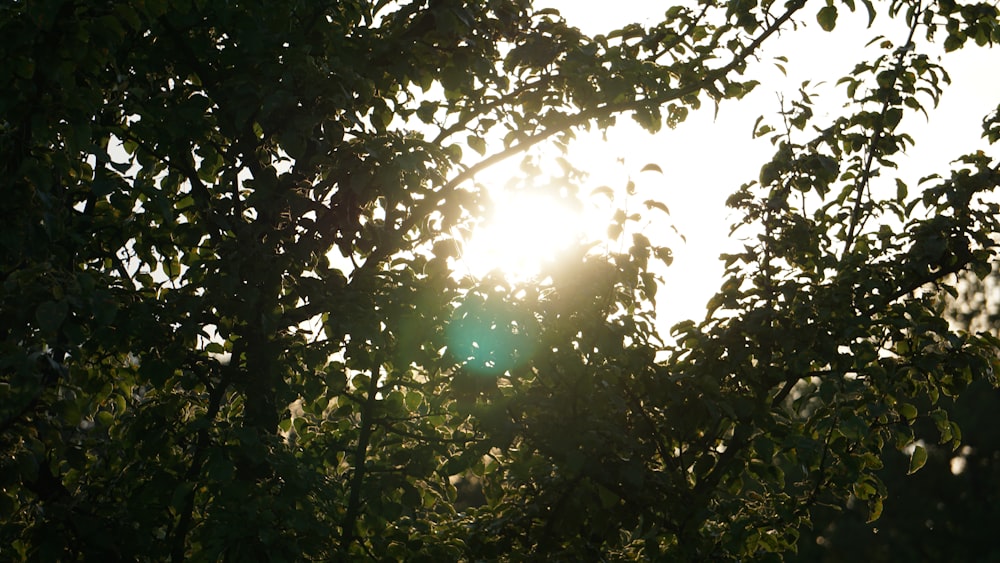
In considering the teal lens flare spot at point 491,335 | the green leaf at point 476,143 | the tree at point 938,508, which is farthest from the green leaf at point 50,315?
the tree at point 938,508

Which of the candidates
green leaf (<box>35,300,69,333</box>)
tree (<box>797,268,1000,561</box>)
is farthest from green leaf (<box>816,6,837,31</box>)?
tree (<box>797,268,1000,561</box>)

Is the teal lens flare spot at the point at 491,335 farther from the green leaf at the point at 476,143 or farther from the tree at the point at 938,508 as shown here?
the tree at the point at 938,508

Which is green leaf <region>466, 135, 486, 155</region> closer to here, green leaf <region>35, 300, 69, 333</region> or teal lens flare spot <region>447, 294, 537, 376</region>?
teal lens flare spot <region>447, 294, 537, 376</region>

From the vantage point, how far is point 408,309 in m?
5.98

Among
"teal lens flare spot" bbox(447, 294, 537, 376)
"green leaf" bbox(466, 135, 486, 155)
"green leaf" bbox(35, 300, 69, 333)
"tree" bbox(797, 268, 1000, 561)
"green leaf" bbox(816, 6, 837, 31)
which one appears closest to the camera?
"green leaf" bbox(35, 300, 69, 333)

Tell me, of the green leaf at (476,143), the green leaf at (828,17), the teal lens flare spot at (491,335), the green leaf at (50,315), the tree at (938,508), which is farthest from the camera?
the tree at (938,508)

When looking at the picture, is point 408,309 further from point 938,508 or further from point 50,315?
point 938,508

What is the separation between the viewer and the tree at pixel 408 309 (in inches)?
207

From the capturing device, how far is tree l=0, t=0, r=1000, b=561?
17.3ft

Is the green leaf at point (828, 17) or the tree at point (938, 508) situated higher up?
the tree at point (938, 508)

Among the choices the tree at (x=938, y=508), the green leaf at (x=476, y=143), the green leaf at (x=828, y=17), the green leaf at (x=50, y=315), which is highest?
the tree at (x=938, y=508)

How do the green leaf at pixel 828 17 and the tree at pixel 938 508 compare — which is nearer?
the green leaf at pixel 828 17

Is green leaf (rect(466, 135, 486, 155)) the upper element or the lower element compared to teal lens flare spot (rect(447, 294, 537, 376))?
upper

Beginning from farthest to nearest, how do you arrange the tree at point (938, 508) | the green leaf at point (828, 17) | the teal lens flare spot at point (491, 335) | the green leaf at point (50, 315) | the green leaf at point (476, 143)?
the tree at point (938, 508) < the green leaf at point (476, 143) < the green leaf at point (828, 17) < the teal lens flare spot at point (491, 335) < the green leaf at point (50, 315)
